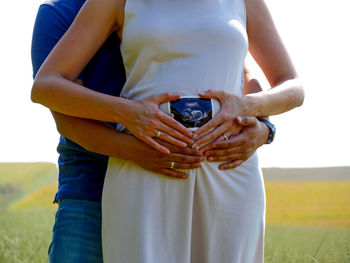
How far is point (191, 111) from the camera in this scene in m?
2.14

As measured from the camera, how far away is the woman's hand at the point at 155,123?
6.98 feet

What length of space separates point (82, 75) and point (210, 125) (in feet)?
2.39

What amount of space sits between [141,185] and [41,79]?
0.61m

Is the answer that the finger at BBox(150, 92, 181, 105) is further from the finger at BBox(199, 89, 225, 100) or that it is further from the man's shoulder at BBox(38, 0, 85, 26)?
the man's shoulder at BBox(38, 0, 85, 26)

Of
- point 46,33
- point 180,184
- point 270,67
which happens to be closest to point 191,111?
point 180,184

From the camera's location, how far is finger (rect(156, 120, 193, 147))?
2.13 meters

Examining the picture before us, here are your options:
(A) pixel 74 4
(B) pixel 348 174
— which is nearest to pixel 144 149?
(A) pixel 74 4

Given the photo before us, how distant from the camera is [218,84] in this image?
87.1 inches

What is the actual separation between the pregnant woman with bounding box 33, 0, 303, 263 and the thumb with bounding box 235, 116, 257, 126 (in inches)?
0.8

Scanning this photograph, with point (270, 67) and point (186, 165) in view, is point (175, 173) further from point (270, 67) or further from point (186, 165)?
point (270, 67)

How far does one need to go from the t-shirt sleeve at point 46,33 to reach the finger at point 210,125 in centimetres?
91

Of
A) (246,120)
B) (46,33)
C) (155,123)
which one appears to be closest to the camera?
(155,123)

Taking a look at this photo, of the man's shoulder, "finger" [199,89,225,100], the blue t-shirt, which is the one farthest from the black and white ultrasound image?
the man's shoulder

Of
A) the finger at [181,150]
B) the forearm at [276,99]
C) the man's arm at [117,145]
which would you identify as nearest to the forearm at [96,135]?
the man's arm at [117,145]
